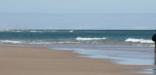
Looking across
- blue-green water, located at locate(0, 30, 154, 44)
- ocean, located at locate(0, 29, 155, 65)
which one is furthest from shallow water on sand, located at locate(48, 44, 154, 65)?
blue-green water, located at locate(0, 30, 154, 44)

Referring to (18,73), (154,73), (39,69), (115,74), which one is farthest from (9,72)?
(154,73)

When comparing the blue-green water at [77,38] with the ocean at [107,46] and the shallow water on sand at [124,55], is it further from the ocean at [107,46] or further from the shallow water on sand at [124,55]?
the shallow water on sand at [124,55]

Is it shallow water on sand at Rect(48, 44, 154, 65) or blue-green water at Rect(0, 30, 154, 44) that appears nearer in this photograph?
shallow water on sand at Rect(48, 44, 154, 65)

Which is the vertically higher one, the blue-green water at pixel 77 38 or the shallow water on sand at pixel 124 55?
the shallow water on sand at pixel 124 55

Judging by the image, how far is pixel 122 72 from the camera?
16.5 metres

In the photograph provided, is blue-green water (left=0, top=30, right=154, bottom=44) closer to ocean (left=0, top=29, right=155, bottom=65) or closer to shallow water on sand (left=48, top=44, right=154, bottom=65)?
ocean (left=0, top=29, right=155, bottom=65)

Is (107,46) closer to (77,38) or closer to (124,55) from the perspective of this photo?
(124,55)

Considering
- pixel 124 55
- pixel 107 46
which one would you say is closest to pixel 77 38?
pixel 107 46

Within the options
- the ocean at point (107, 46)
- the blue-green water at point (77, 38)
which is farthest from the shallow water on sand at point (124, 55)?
the blue-green water at point (77, 38)

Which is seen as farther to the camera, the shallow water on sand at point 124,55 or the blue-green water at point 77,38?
the blue-green water at point 77,38

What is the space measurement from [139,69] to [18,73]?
4261mm

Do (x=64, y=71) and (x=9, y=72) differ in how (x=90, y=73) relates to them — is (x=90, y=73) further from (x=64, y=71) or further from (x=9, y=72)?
(x=9, y=72)

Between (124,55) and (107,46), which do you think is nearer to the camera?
(124,55)

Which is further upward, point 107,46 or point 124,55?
point 124,55
